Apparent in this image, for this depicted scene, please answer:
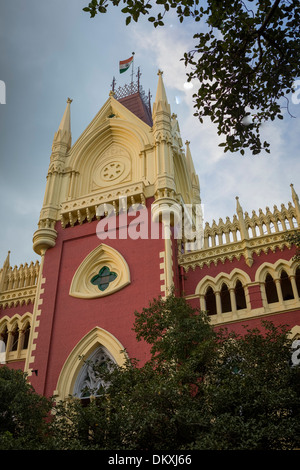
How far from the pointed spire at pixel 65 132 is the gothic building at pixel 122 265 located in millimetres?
1139

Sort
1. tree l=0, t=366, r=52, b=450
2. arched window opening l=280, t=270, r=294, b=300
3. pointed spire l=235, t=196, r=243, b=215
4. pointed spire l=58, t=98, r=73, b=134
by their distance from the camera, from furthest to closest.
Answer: pointed spire l=58, t=98, r=73, b=134, pointed spire l=235, t=196, r=243, b=215, arched window opening l=280, t=270, r=294, b=300, tree l=0, t=366, r=52, b=450

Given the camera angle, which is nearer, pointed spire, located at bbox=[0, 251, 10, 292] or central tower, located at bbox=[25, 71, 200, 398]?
central tower, located at bbox=[25, 71, 200, 398]

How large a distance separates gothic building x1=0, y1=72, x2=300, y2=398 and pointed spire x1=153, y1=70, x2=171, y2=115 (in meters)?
0.09

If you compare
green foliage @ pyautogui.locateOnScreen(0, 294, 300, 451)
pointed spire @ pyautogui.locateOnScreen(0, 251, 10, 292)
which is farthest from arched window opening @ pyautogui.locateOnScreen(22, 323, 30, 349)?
green foliage @ pyautogui.locateOnScreen(0, 294, 300, 451)

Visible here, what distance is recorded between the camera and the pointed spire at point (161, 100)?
22938mm

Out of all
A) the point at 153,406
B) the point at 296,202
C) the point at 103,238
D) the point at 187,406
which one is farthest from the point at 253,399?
the point at 103,238

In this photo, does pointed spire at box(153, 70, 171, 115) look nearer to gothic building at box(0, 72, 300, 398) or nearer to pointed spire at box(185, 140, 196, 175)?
gothic building at box(0, 72, 300, 398)

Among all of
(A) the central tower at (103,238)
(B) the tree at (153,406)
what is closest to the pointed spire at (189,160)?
(A) the central tower at (103,238)

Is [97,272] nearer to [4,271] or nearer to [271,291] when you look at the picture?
[4,271]

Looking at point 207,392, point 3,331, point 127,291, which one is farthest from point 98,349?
point 207,392

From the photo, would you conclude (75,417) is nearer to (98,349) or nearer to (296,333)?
(98,349)

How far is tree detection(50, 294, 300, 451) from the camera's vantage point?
8.88 metres

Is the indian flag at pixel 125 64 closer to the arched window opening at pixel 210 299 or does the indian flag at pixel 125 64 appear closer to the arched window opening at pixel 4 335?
the arched window opening at pixel 4 335

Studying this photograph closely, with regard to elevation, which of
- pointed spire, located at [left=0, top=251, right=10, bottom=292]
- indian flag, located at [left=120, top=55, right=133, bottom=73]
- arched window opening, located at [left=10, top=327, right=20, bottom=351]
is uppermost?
indian flag, located at [left=120, top=55, right=133, bottom=73]
